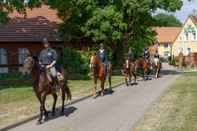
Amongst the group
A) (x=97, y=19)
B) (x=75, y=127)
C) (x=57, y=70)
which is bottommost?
(x=75, y=127)

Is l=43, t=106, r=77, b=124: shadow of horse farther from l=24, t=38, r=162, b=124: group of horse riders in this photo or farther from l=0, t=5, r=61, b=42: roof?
l=0, t=5, r=61, b=42: roof

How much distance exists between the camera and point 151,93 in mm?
24781

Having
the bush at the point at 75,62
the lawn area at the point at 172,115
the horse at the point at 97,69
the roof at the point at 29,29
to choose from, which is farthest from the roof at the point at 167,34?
the lawn area at the point at 172,115

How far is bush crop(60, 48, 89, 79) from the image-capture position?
4194cm

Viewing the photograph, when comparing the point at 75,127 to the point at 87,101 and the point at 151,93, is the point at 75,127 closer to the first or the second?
the point at 87,101

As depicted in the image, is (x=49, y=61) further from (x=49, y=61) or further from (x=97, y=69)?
(x=97, y=69)

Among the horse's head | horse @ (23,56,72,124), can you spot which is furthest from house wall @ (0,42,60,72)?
the horse's head

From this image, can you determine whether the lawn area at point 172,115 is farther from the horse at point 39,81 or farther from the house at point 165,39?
the house at point 165,39

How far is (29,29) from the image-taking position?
46.8 metres

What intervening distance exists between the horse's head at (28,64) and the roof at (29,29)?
30.1m

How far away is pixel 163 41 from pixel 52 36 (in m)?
88.0

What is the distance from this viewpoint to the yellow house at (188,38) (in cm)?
10512

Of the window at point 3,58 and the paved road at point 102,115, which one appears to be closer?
the paved road at point 102,115

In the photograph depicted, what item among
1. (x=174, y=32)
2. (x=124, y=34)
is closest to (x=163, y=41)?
(x=174, y=32)
